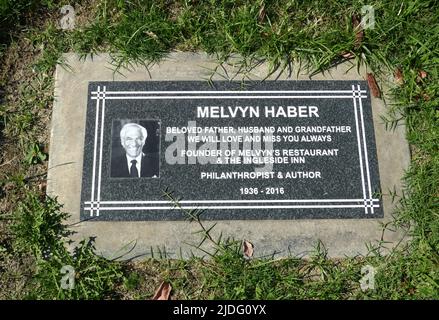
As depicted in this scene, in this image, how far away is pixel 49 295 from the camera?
295cm

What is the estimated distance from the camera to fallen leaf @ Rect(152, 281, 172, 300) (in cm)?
299

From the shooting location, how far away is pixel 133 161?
3.18 m

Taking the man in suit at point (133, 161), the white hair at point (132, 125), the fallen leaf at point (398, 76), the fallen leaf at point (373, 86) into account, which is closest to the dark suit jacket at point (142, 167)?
the man in suit at point (133, 161)

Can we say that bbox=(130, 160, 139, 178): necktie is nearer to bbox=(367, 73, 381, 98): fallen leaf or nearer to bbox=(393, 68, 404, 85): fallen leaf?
bbox=(367, 73, 381, 98): fallen leaf

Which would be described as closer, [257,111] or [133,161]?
[133,161]

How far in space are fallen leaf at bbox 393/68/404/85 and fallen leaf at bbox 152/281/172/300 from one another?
2.08 meters

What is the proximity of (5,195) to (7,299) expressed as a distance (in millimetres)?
668

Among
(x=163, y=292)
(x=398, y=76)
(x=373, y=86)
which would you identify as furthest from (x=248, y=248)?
(x=398, y=76)

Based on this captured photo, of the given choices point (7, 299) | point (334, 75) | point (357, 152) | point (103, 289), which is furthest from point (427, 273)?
point (7, 299)

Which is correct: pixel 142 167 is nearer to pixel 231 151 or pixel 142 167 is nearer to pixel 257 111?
pixel 231 151

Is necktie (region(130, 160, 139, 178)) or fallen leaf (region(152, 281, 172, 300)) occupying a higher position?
necktie (region(130, 160, 139, 178))

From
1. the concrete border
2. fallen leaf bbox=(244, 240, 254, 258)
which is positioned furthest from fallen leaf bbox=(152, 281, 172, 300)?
fallen leaf bbox=(244, 240, 254, 258)

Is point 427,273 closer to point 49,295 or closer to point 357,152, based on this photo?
point 357,152

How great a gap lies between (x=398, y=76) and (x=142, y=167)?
1.88 meters
